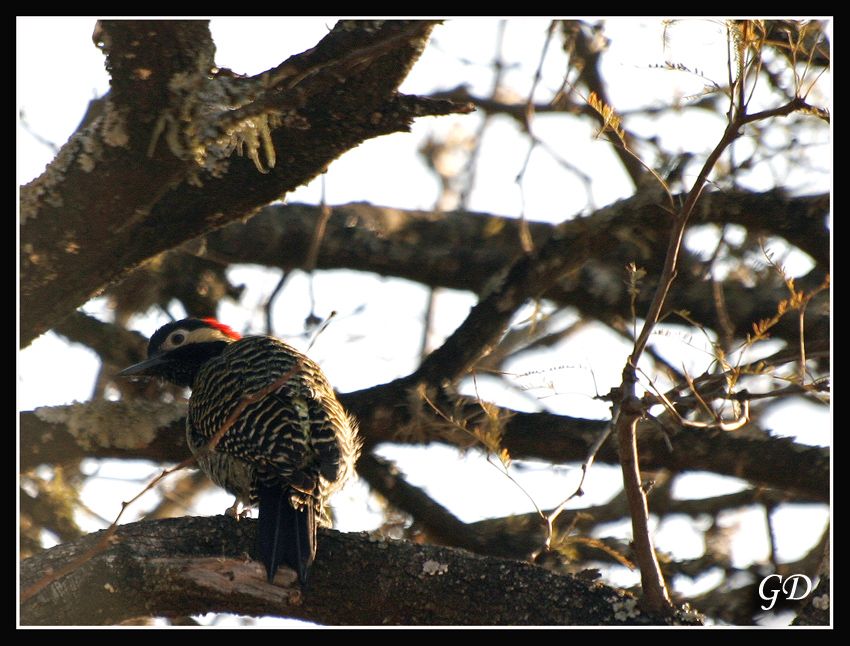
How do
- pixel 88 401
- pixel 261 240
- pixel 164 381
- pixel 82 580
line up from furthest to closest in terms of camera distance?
pixel 261 240 < pixel 164 381 < pixel 88 401 < pixel 82 580

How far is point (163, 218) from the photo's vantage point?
4051mm

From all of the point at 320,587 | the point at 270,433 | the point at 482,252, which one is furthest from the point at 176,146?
the point at 482,252

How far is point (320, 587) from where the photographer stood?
378 cm

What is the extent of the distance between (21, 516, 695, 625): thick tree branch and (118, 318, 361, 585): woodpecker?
0.34ft

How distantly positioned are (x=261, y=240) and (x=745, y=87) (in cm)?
391

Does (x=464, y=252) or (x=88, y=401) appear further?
(x=464, y=252)

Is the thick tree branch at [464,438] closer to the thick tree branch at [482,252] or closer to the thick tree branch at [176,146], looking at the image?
the thick tree branch at [482,252]

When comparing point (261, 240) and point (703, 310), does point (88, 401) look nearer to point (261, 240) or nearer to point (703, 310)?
point (261, 240)


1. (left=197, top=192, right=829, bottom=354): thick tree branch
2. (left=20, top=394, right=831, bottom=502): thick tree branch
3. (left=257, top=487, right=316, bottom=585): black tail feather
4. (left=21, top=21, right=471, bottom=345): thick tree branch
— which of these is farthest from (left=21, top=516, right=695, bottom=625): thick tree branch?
(left=197, top=192, right=829, bottom=354): thick tree branch

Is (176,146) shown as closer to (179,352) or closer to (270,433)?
(270,433)

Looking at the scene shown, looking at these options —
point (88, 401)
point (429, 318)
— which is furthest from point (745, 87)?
point (429, 318)

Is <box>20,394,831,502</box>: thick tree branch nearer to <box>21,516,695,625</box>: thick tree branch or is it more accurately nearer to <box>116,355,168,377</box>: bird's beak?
<box>116,355,168,377</box>: bird's beak

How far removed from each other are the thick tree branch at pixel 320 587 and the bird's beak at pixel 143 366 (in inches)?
81.9

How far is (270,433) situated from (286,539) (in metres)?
0.79
